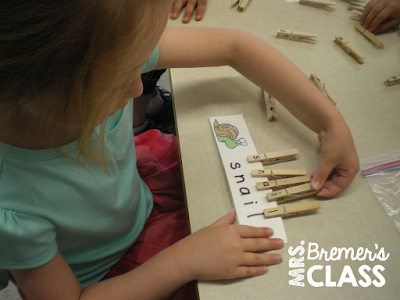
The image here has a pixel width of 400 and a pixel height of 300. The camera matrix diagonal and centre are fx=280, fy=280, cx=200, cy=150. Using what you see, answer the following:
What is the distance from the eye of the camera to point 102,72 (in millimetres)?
388

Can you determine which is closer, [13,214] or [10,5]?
[10,5]

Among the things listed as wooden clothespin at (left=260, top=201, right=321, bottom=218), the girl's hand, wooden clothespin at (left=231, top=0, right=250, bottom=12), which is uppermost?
wooden clothespin at (left=231, top=0, right=250, bottom=12)

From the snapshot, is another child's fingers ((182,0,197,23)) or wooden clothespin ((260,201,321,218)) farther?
another child's fingers ((182,0,197,23))

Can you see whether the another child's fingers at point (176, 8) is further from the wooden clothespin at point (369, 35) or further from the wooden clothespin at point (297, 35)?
the wooden clothespin at point (369, 35)

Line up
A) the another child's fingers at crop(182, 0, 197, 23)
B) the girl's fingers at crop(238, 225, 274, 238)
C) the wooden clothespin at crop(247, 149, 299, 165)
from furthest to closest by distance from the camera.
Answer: the another child's fingers at crop(182, 0, 197, 23), the wooden clothespin at crop(247, 149, 299, 165), the girl's fingers at crop(238, 225, 274, 238)

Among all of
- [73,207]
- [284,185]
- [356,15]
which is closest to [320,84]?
[284,185]

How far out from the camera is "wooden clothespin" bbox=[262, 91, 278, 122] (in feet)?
2.54

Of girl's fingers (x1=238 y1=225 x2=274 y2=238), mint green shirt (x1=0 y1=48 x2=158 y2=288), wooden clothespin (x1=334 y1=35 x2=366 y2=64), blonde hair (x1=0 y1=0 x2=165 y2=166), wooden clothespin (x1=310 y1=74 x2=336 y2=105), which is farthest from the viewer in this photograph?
wooden clothespin (x1=334 y1=35 x2=366 y2=64)

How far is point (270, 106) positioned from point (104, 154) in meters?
0.47

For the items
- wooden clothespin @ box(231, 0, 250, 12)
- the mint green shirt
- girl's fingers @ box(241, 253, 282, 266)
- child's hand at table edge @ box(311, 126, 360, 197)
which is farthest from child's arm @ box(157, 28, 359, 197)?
wooden clothespin @ box(231, 0, 250, 12)

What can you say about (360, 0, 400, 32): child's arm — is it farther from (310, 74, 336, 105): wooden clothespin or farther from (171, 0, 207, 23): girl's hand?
(171, 0, 207, 23): girl's hand

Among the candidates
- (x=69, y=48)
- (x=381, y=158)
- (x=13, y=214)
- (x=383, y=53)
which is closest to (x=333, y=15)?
(x=383, y=53)

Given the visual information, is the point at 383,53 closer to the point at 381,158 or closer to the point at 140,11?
the point at 381,158

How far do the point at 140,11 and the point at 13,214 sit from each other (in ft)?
1.25
